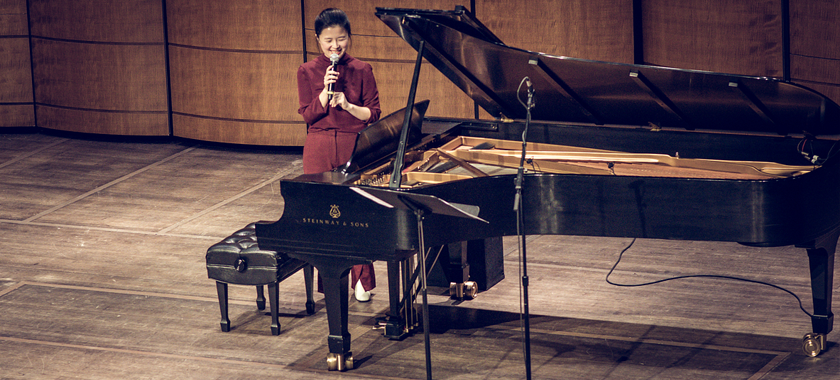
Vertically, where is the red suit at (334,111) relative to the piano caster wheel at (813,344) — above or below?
above

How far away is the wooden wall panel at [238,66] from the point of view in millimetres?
8109

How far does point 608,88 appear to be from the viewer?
480 centimetres

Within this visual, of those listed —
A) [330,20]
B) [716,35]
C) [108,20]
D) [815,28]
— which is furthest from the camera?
[108,20]

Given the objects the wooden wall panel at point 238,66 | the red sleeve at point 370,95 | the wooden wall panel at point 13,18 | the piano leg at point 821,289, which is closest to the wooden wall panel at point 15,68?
the wooden wall panel at point 13,18

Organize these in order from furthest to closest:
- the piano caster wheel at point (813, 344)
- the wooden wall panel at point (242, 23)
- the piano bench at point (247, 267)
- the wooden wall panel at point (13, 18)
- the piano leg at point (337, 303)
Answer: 1. the wooden wall panel at point (13, 18)
2. the wooden wall panel at point (242, 23)
3. the piano bench at point (247, 267)
4. the piano caster wheel at point (813, 344)
5. the piano leg at point (337, 303)

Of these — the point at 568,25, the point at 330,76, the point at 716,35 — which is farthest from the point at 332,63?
the point at 716,35

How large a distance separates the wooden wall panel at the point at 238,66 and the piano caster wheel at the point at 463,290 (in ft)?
10.7

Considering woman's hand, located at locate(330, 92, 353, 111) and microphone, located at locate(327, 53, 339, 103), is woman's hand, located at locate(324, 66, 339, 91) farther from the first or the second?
woman's hand, located at locate(330, 92, 353, 111)

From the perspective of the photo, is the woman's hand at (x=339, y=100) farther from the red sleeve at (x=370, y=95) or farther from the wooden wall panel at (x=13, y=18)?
the wooden wall panel at (x=13, y=18)

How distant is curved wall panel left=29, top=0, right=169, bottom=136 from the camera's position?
8508mm

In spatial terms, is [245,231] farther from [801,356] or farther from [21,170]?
[21,170]

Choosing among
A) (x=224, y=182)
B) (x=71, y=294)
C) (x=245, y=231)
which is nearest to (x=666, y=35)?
(x=224, y=182)

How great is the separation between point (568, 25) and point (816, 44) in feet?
5.40

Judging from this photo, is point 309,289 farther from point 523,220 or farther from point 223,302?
point 523,220
